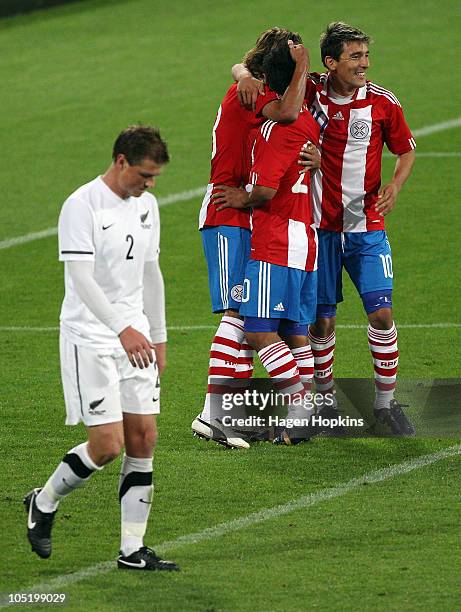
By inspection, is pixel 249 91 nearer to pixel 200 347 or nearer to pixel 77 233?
pixel 77 233

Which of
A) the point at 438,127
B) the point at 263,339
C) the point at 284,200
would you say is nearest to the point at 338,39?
the point at 284,200

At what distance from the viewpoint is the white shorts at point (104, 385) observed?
627cm

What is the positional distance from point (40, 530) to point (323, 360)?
285 centimetres

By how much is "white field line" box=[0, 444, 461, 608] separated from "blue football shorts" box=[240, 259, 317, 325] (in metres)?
0.99

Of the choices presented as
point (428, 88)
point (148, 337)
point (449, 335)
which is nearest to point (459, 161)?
point (428, 88)

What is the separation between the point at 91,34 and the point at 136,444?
680 inches

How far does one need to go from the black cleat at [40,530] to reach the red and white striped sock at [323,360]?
2.77 m

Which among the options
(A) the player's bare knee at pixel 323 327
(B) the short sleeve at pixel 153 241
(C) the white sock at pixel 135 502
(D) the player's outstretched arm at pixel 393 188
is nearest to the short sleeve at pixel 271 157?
(D) the player's outstretched arm at pixel 393 188

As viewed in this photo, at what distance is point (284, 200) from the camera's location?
8.17 metres

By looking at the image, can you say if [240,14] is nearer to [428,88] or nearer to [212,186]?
[428,88]

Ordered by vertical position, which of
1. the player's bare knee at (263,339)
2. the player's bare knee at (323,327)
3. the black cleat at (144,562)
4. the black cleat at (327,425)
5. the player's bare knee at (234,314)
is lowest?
the black cleat at (327,425)

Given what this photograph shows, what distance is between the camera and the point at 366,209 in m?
8.55

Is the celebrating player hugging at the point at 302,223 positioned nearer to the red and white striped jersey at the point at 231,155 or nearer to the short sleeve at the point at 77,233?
the red and white striped jersey at the point at 231,155

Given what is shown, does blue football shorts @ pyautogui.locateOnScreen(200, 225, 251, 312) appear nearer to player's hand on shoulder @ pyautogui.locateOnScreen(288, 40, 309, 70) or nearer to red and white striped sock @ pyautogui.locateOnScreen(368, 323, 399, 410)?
red and white striped sock @ pyautogui.locateOnScreen(368, 323, 399, 410)
